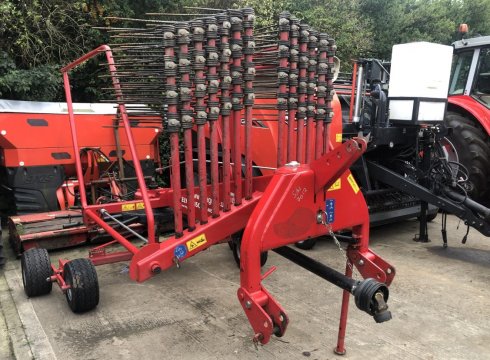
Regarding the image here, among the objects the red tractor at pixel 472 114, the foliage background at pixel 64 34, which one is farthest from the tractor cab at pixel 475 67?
the foliage background at pixel 64 34

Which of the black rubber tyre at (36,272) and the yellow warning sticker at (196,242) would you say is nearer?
the yellow warning sticker at (196,242)

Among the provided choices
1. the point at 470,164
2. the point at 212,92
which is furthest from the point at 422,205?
the point at 212,92

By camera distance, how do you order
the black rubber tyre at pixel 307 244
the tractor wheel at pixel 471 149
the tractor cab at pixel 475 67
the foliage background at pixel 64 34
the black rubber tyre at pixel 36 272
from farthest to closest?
the foliage background at pixel 64 34 < the tractor cab at pixel 475 67 < the tractor wheel at pixel 471 149 < the black rubber tyre at pixel 307 244 < the black rubber tyre at pixel 36 272

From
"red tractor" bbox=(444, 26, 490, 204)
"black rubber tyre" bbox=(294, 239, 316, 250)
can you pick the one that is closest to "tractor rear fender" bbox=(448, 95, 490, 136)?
"red tractor" bbox=(444, 26, 490, 204)

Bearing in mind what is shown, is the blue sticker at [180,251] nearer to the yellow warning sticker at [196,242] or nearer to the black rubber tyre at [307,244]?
the yellow warning sticker at [196,242]

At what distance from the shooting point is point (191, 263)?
4598 millimetres

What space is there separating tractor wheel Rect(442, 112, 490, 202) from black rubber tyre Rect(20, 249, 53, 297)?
4.61 meters

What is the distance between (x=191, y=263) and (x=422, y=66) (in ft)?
10.5

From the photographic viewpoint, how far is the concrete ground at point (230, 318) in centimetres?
287

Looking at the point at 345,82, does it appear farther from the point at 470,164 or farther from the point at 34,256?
the point at 34,256

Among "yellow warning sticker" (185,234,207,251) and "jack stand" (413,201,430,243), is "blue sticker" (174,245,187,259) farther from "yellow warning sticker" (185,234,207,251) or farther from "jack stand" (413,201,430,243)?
"jack stand" (413,201,430,243)

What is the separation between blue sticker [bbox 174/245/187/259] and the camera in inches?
98.6

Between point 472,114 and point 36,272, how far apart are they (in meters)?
5.35

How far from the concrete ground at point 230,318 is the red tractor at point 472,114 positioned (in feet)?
4.58
